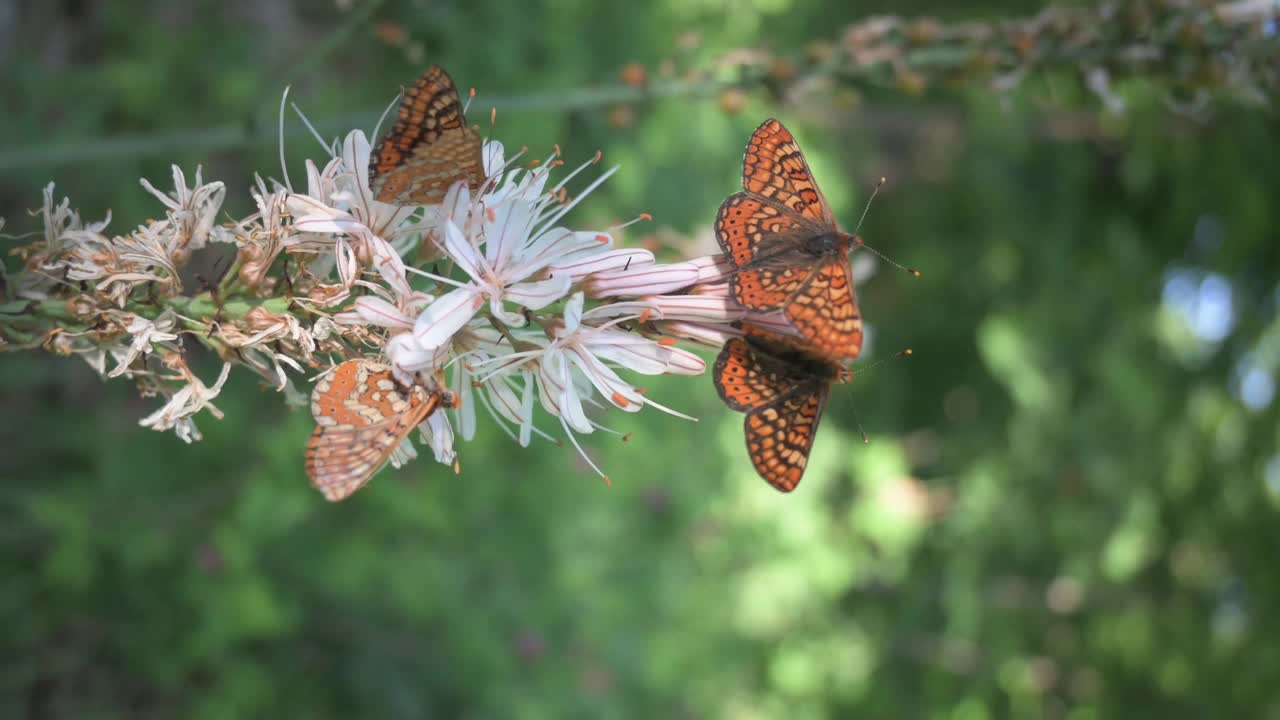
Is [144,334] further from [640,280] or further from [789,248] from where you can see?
[789,248]

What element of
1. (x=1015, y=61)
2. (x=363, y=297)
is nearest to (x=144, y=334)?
(x=363, y=297)

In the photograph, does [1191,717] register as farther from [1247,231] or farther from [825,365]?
[825,365]

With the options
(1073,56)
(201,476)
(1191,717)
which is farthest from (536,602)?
(1191,717)

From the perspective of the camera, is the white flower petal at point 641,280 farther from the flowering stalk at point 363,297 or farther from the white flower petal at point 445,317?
the white flower petal at point 445,317

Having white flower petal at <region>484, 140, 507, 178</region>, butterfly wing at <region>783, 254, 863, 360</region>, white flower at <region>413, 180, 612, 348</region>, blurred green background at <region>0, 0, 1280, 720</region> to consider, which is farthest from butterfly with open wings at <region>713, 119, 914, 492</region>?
blurred green background at <region>0, 0, 1280, 720</region>

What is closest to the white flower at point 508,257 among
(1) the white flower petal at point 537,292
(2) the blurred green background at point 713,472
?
(1) the white flower petal at point 537,292

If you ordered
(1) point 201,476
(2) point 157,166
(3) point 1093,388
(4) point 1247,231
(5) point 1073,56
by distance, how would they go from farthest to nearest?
(3) point 1093,388 < (4) point 1247,231 < (1) point 201,476 < (2) point 157,166 < (5) point 1073,56
